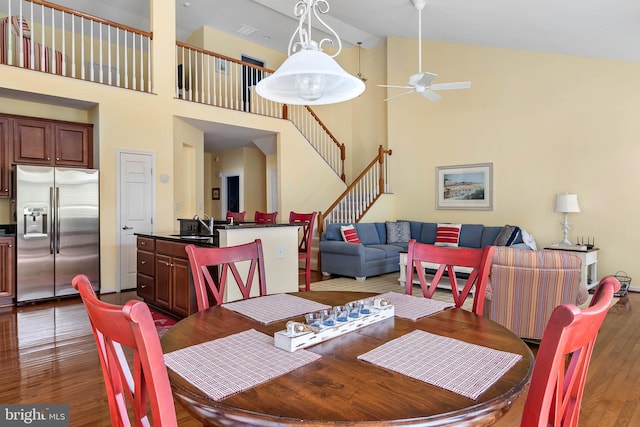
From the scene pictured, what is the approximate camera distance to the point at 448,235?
6.92m

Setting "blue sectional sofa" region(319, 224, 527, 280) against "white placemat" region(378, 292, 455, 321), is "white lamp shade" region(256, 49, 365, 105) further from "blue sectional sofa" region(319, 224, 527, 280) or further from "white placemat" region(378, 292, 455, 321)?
"blue sectional sofa" region(319, 224, 527, 280)

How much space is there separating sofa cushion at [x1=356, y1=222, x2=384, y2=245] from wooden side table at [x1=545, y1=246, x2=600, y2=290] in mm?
2805

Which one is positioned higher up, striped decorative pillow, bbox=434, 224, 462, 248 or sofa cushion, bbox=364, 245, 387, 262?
striped decorative pillow, bbox=434, 224, 462, 248

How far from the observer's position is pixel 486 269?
1.87 metres

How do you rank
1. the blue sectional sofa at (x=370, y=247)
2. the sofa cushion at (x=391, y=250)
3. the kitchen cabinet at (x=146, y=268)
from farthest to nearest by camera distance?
the sofa cushion at (x=391, y=250) < the blue sectional sofa at (x=370, y=247) < the kitchen cabinet at (x=146, y=268)

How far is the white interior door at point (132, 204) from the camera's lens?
5.54 m

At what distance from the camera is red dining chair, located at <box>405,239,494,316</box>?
1.88 m

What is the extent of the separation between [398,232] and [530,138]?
2.72 metres

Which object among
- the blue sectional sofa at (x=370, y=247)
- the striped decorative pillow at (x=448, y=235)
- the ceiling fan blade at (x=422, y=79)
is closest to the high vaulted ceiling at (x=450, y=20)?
the ceiling fan blade at (x=422, y=79)

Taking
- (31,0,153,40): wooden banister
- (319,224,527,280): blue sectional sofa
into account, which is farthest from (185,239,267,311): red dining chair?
(31,0,153,40): wooden banister

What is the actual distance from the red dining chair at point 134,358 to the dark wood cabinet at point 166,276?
9.13 feet

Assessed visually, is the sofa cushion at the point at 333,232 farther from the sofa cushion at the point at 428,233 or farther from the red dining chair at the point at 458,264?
the red dining chair at the point at 458,264

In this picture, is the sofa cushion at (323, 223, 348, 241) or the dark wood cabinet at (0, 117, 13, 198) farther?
the sofa cushion at (323, 223, 348, 241)

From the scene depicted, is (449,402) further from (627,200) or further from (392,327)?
(627,200)
